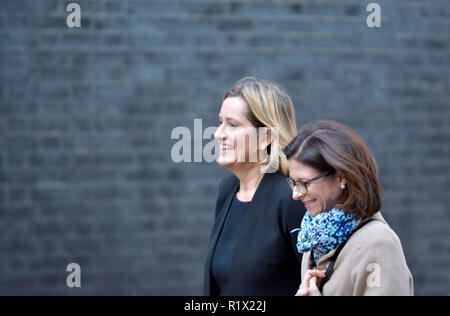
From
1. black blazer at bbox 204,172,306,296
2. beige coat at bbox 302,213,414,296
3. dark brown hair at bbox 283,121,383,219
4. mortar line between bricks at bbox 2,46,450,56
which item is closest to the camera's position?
beige coat at bbox 302,213,414,296

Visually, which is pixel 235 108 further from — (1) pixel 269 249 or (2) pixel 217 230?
(1) pixel 269 249

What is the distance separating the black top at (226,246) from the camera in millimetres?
2924

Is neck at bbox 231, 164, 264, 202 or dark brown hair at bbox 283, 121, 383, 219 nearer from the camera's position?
dark brown hair at bbox 283, 121, 383, 219

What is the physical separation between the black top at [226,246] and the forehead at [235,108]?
1.56 ft

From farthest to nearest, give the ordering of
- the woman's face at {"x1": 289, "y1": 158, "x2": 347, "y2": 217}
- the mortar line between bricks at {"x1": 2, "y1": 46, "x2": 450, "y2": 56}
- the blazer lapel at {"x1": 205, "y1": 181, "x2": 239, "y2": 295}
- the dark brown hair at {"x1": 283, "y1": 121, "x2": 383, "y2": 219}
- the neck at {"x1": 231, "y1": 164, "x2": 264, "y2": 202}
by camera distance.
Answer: the mortar line between bricks at {"x1": 2, "y1": 46, "x2": 450, "y2": 56} → the neck at {"x1": 231, "y1": 164, "x2": 264, "y2": 202} → the blazer lapel at {"x1": 205, "y1": 181, "x2": 239, "y2": 295} → the woman's face at {"x1": 289, "y1": 158, "x2": 347, "y2": 217} → the dark brown hair at {"x1": 283, "y1": 121, "x2": 383, "y2": 219}

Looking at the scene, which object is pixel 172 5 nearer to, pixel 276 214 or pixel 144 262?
pixel 144 262

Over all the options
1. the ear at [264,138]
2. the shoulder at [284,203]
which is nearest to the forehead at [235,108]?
the ear at [264,138]

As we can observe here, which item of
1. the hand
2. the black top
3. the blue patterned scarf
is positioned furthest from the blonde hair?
the hand

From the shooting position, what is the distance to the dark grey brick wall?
5926 millimetres

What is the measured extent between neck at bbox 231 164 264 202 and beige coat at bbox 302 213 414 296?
990mm

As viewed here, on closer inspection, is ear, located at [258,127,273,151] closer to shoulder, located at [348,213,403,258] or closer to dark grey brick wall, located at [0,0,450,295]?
shoulder, located at [348,213,403,258]

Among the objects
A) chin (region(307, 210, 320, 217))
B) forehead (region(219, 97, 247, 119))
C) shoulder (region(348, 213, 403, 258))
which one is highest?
forehead (region(219, 97, 247, 119))
